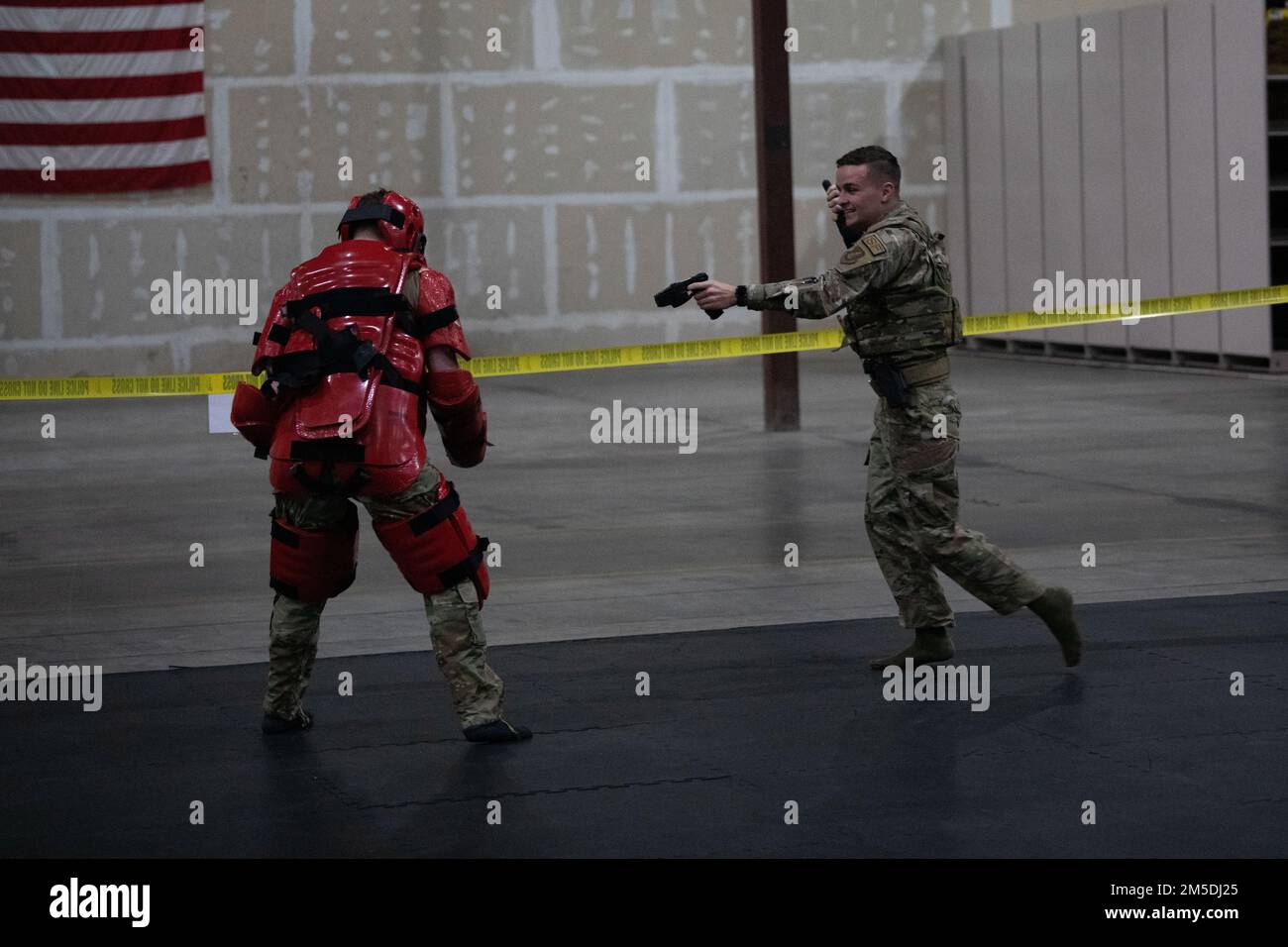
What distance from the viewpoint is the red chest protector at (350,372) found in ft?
21.3

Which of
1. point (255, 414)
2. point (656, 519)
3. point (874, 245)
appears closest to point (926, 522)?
point (874, 245)

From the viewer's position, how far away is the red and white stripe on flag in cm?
2300

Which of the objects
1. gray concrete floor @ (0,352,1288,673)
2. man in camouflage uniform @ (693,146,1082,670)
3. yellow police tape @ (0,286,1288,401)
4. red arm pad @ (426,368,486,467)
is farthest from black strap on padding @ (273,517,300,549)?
yellow police tape @ (0,286,1288,401)

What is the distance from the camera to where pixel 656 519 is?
39.8 ft

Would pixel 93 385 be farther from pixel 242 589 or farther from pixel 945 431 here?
pixel 945 431

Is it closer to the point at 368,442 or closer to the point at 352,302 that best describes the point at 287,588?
the point at 368,442

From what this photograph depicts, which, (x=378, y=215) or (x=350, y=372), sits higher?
(x=378, y=215)

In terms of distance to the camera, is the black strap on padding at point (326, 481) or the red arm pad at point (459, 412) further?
the red arm pad at point (459, 412)

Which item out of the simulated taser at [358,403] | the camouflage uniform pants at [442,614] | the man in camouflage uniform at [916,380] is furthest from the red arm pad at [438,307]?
the man in camouflage uniform at [916,380]

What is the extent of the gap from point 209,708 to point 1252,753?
A: 3698mm

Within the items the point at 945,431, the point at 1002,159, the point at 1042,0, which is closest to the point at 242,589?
the point at 945,431

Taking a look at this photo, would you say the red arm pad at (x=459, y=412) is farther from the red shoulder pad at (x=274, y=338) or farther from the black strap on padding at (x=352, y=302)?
the red shoulder pad at (x=274, y=338)

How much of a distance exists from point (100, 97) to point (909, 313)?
18.0 metres

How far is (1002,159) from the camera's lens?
24.6 meters
